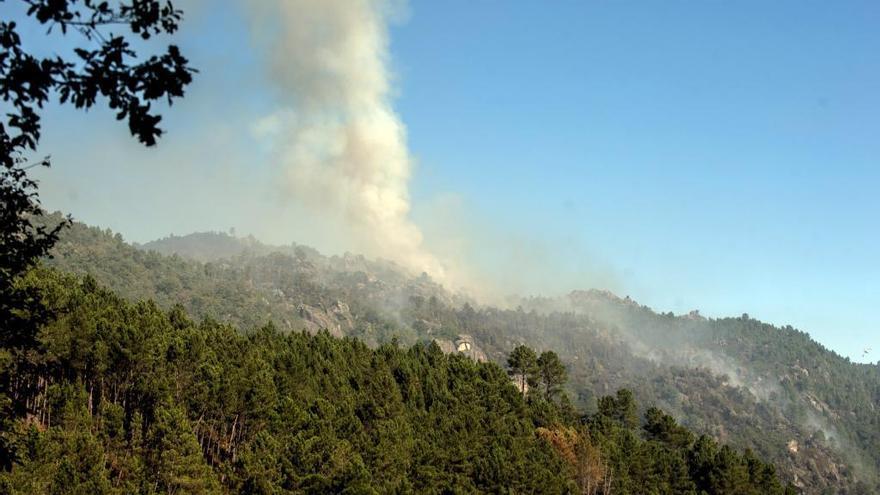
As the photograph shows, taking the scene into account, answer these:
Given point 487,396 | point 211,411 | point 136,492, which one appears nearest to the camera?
point 136,492

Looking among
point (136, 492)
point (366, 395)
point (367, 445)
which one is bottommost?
point (136, 492)

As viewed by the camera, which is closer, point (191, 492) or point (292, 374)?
point (191, 492)

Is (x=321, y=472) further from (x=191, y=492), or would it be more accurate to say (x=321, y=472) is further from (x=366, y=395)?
(x=366, y=395)

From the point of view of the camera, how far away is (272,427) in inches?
2739

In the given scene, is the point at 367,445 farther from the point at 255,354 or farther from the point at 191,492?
the point at 255,354

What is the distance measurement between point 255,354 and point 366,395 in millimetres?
14937

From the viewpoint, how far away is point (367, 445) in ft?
219

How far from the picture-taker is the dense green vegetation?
52.8m

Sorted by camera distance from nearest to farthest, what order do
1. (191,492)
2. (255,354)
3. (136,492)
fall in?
(136,492), (191,492), (255,354)

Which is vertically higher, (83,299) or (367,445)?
(83,299)

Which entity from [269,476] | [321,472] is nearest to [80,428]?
[269,476]

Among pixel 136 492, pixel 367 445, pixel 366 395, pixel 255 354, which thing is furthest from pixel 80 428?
pixel 366 395

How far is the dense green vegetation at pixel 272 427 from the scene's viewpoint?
5275 centimetres

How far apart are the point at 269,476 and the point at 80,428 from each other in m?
15.0
